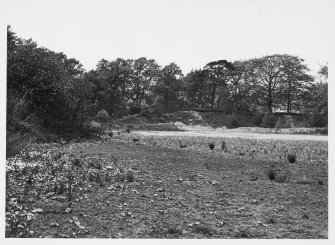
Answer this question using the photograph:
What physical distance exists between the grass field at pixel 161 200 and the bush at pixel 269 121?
107 feet

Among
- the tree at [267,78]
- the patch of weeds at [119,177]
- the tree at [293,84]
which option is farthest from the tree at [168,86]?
the patch of weeds at [119,177]

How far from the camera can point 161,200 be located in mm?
8148

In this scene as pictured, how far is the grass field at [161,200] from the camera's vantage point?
6.48 m

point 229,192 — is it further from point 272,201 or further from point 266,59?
point 266,59

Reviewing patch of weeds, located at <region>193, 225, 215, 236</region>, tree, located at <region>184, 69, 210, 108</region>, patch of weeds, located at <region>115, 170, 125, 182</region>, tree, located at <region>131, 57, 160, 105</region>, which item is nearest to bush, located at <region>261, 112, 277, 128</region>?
tree, located at <region>184, 69, 210, 108</region>

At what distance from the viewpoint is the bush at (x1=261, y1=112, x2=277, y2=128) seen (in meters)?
44.4

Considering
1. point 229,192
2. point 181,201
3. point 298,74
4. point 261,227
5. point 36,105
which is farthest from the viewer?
point 298,74

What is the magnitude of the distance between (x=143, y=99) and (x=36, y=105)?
42516 mm

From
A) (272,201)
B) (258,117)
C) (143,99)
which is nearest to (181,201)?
(272,201)

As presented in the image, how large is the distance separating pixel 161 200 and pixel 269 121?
39275 millimetres

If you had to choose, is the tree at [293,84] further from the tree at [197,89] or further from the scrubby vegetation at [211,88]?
the tree at [197,89]

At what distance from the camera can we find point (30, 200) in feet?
23.5

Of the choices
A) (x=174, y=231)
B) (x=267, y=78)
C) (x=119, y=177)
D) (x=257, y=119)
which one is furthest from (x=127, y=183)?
(x=267, y=78)

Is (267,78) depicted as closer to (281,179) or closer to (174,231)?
(281,179)
